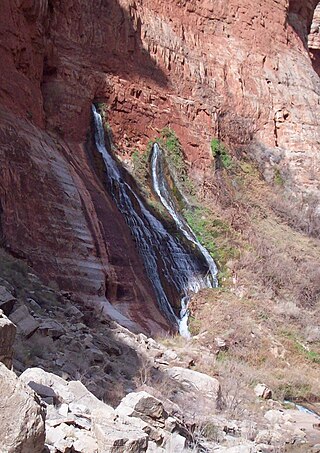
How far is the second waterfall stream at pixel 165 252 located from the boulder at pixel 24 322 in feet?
20.4

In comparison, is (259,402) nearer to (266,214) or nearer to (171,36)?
(266,214)

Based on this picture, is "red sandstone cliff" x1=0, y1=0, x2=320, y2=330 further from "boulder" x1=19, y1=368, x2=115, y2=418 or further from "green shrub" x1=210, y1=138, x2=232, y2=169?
"boulder" x1=19, y1=368, x2=115, y2=418

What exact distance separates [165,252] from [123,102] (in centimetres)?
738

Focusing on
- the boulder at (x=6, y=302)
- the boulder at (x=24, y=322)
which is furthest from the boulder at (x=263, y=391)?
the boulder at (x=6, y=302)

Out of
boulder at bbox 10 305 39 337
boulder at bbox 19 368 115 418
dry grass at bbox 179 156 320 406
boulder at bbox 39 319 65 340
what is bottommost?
dry grass at bbox 179 156 320 406

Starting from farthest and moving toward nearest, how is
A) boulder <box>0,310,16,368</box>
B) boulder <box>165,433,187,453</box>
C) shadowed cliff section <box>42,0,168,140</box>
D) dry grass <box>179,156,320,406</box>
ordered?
shadowed cliff section <box>42,0,168,140</box> < dry grass <box>179,156,320,406</box> < boulder <box>165,433,187,453</box> < boulder <box>0,310,16,368</box>

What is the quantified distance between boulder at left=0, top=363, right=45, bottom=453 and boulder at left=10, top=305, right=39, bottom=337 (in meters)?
3.78

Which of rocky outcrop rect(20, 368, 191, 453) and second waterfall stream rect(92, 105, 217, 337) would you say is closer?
rocky outcrop rect(20, 368, 191, 453)

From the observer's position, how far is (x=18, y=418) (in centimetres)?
245

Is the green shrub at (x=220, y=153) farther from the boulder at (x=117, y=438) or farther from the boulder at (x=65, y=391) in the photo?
the boulder at (x=117, y=438)

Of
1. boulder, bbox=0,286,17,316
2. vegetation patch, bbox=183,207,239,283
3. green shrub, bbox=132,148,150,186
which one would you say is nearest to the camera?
boulder, bbox=0,286,17,316

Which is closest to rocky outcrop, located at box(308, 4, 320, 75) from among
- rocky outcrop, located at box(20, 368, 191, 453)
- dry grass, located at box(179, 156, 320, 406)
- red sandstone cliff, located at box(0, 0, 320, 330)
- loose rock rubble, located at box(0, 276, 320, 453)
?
red sandstone cliff, located at box(0, 0, 320, 330)

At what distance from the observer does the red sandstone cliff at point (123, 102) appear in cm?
1164

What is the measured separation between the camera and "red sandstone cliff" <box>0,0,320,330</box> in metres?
11.6
